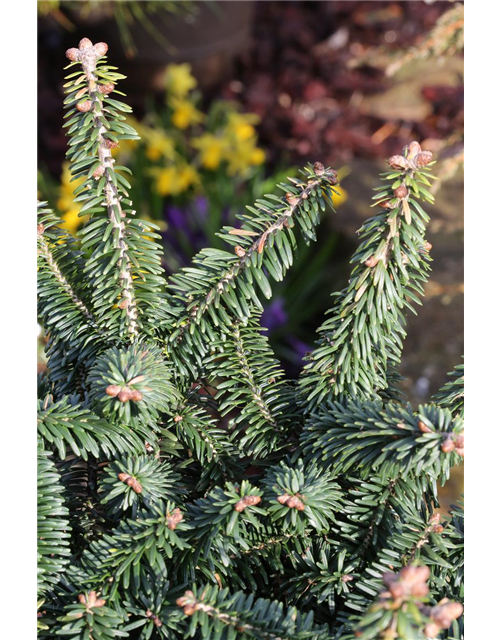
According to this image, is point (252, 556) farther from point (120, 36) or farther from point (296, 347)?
point (120, 36)

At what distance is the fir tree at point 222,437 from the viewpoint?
535mm

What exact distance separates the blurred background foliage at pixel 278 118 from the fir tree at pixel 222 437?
35.8 inches

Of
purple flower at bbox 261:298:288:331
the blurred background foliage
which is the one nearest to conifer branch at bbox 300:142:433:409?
the blurred background foliage

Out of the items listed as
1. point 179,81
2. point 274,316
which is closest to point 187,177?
point 179,81

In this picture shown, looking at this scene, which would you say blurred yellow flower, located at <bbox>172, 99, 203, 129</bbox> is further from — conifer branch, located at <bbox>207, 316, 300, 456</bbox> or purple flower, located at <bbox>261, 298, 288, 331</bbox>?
conifer branch, located at <bbox>207, 316, 300, 456</bbox>

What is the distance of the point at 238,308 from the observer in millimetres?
615

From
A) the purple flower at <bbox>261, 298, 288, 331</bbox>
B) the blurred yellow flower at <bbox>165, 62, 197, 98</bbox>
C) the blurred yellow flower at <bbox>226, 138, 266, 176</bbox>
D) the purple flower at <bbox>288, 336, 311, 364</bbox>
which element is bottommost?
the purple flower at <bbox>288, 336, 311, 364</bbox>

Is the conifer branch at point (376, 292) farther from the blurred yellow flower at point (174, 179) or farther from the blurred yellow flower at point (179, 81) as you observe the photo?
the blurred yellow flower at point (179, 81)

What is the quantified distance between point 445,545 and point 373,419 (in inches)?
5.5

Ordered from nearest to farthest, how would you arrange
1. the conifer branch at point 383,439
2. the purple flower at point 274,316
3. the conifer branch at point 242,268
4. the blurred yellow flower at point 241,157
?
the conifer branch at point 383,439, the conifer branch at point 242,268, the purple flower at point 274,316, the blurred yellow flower at point 241,157

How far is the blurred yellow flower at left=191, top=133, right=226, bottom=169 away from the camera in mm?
1983

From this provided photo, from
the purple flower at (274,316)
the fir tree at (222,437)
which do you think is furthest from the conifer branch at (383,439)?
the purple flower at (274,316)

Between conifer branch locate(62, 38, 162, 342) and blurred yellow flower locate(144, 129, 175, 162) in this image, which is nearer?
conifer branch locate(62, 38, 162, 342)

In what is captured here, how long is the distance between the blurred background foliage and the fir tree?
35.8 inches
